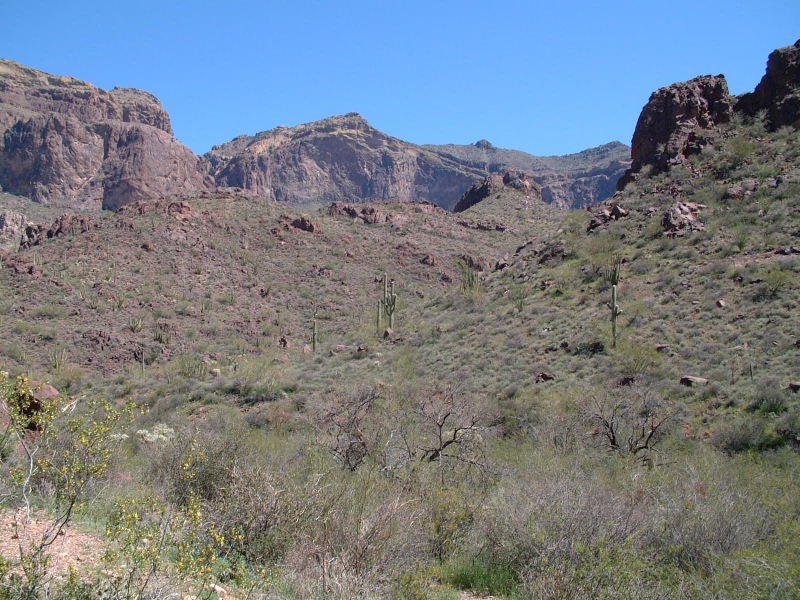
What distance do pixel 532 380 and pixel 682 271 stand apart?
688 cm

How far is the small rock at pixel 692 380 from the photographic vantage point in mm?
13742

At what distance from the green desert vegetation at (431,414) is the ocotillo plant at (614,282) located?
6.2 inches

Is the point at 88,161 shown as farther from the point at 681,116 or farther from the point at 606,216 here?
the point at 681,116

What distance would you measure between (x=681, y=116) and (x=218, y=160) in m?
117

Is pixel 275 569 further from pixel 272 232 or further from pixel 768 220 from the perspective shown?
pixel 272 232

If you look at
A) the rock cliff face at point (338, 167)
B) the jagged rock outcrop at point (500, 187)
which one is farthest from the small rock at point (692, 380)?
the rock cliff face at point (338, 167)

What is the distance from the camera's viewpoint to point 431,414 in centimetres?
1237

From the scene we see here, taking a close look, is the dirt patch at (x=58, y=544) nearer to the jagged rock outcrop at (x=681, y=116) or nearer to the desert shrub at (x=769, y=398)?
the desert shrub at (x=769, y=398)

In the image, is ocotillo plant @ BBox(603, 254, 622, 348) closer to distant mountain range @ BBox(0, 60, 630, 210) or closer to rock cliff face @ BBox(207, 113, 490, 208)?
distant mountain range @ BBox(0, 60, 630, 210)

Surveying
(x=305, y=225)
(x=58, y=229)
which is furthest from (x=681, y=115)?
(x=58, y=229)

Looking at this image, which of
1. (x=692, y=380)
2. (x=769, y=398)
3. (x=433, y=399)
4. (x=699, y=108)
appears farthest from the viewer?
(x=699, y=108)

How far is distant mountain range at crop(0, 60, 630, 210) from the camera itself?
248 feet

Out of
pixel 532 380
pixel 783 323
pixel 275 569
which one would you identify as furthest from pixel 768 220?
pixel 275 569

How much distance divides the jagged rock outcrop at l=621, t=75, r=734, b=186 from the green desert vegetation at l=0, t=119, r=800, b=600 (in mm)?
1119
